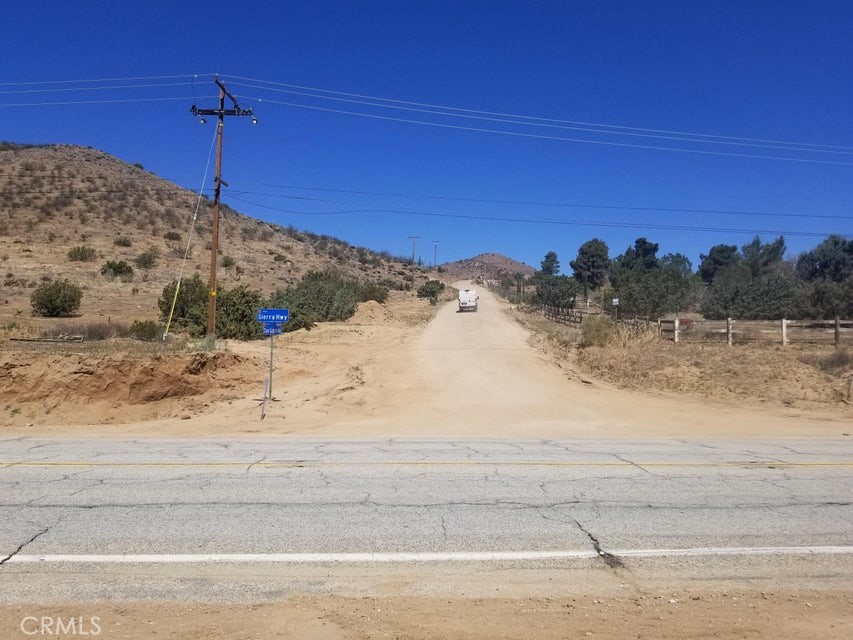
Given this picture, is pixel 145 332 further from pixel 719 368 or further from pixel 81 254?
pixel 81 254

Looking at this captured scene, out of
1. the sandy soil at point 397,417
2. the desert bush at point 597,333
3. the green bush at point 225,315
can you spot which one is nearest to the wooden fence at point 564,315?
the desert bush at point 597,333

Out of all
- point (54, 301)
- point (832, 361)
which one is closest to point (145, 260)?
point (54, 301)

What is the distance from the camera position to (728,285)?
155ft

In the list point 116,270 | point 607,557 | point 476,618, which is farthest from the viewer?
point 116,270

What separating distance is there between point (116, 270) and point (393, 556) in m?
47.0

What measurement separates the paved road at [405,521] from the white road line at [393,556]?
0.9 inches

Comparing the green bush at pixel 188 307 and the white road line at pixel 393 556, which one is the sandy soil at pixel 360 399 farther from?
the white road line at pixel 393 556

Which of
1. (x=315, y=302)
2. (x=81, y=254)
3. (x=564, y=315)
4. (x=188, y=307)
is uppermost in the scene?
(x=81, y=254)

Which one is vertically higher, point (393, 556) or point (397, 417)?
point (393, 556)

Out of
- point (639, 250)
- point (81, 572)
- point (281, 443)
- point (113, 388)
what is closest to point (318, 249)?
point (639, 250)

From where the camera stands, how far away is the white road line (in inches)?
227

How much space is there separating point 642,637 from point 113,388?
59.9 ft

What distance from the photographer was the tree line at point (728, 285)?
42.6 metres

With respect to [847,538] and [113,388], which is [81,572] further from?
[113,388]
